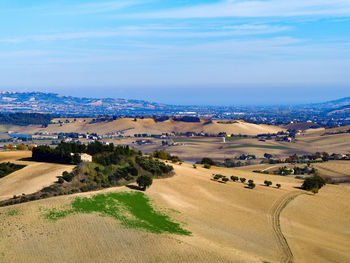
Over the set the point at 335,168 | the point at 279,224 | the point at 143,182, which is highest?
the point at 143,182

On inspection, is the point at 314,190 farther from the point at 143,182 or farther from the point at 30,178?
the point at 30,178

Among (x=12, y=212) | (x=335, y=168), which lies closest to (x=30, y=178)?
(x=12, y=212)

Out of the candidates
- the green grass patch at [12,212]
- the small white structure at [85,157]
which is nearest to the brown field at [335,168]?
the small white structure at [85,157]

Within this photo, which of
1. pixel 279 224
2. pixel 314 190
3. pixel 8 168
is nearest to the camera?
pixel 279 224

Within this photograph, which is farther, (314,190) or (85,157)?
(85,157)

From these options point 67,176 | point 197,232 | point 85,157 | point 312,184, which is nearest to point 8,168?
point 85,157

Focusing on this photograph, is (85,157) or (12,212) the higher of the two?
(85,157)

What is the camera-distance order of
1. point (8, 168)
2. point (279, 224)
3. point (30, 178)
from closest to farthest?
point (279, 224) → point (30, 178) → point (8, 168)

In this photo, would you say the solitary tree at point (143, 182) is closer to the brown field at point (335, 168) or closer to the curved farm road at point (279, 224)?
the curved farm road at point (279, 224)
